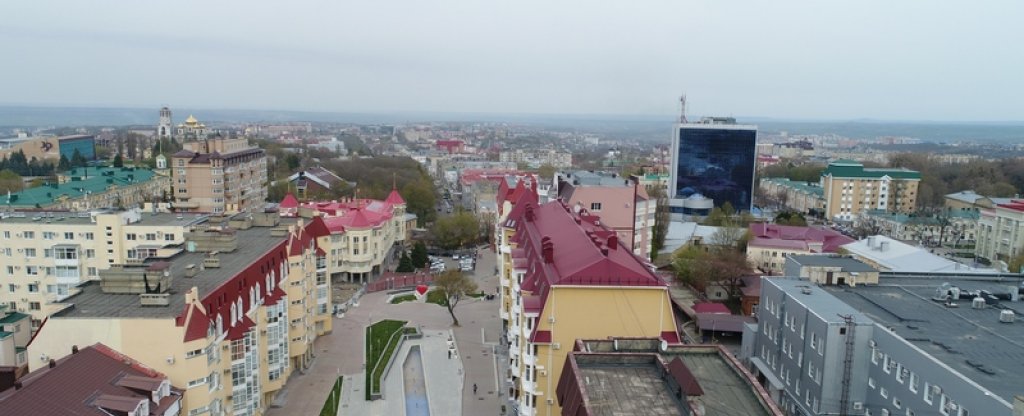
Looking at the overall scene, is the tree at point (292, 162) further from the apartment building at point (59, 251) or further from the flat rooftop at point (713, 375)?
the flat rooftop at point (713, 375)

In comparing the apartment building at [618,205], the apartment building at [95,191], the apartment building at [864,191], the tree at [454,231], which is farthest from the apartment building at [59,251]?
the apartment building at [864,191]

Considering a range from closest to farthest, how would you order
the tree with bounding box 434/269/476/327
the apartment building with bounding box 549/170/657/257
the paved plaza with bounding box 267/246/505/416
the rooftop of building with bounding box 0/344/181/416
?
the rooftop of building with bounding box 0/344/181/416 < the paved plaza with bounding box 267/246/505/416 < the tree with bounding box 434/269/476/327 < the apartment building with bounding box 549/170/657/257

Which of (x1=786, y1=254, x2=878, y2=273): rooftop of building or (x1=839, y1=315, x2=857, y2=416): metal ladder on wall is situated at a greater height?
(x1=786, y1=254, x2=878, y2=273): rooftop of building

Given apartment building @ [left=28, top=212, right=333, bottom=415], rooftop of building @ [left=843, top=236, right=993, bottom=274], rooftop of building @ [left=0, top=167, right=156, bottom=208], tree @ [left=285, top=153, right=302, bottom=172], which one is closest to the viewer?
apartment building @ [left=28, top=212, right=333, bottom=415]

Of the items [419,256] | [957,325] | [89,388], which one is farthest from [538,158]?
[89,388]

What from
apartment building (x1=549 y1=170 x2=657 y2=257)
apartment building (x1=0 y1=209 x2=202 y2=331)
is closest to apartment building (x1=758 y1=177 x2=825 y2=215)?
apartment building (x1=549 y1=170 x2=657 y2=257)

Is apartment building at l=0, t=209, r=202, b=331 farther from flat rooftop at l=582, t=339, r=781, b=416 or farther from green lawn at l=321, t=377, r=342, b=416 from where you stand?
flat rooftop at l=582, t=339, r=781, b=416

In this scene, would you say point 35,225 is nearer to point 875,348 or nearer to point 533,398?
point 533,398

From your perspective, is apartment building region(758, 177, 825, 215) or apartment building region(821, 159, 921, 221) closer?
apartment building region(821, 159, 921, 221)
